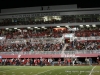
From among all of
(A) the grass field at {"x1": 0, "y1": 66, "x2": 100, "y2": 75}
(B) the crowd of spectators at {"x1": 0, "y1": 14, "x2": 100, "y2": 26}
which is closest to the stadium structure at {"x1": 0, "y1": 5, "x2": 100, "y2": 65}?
(B) the crowd of spectators at {"x1": 0, "y1": 14, "x2": 100, "y2": 26}

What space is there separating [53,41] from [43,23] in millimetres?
7582

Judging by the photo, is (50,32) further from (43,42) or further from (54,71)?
(54,71)

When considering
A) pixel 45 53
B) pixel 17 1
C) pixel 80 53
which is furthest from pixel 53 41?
pixel 17 1

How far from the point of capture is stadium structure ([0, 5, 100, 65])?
142 feet

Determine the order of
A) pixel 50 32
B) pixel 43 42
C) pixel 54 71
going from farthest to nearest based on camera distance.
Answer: pixel 50 32, pixel 43 42, pixel 54 71

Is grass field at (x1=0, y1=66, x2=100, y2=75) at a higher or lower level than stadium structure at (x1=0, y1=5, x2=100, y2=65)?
lower

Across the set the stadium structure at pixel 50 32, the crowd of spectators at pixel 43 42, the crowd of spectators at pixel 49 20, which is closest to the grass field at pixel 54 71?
the stadium structure at pixel 50 32

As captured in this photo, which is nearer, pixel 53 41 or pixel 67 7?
pixel 53 41

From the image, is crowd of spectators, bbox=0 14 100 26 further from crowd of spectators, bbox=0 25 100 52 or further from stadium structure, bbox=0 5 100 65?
crowd of spectators, bbox=0 25 100 52

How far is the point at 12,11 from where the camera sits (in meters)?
56.6

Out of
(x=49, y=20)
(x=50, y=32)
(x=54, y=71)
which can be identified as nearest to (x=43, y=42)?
(x=50, y=32)

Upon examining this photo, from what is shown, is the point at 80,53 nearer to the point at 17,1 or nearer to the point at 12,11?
the point at 12,11

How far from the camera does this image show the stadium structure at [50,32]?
43.4m

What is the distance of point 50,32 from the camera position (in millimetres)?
54844
